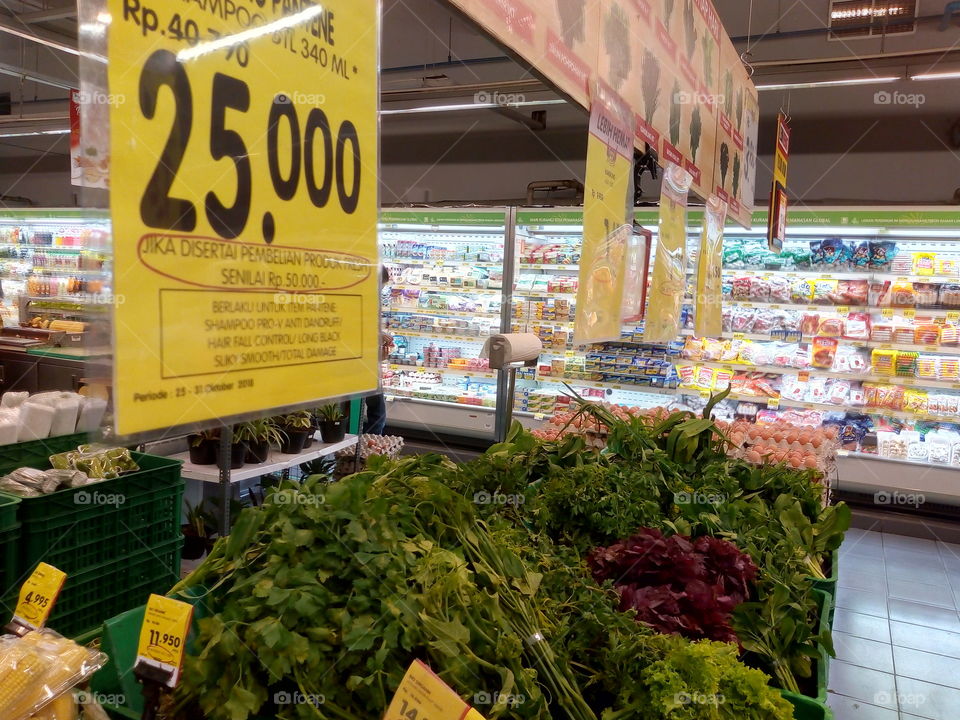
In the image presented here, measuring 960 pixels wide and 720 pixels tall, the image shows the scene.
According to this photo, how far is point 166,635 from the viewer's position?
38.4 inches

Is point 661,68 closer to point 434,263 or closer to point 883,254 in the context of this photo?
point 883,254

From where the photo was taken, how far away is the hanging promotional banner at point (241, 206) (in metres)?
0.69

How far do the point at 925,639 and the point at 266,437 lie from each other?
3.85 m

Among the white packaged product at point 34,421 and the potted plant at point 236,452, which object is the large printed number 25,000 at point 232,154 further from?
the potted plant at point 236,452

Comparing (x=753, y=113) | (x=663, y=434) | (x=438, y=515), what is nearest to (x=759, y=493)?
(x=663, y=434)

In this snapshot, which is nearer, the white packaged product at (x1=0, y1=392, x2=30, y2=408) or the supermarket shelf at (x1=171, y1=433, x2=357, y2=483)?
the white packaged product at (x1=0, y1=392, x2=30, y2=408)

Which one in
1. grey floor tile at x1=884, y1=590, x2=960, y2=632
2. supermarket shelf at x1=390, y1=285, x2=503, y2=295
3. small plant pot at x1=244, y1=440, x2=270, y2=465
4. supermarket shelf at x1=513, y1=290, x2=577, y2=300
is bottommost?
grey floor tile at x1=884, y1=590, x2=960, y2=632

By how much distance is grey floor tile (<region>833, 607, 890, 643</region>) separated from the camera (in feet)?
12.5

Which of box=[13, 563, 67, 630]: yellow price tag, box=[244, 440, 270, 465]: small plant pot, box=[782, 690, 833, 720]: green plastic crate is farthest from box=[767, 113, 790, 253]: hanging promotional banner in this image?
box=[13, 563, 67, 630]: yellow price tag

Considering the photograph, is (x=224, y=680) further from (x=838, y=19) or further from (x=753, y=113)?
(x=838, y=19)

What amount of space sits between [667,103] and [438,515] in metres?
2.08

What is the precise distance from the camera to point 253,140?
32.5 inches

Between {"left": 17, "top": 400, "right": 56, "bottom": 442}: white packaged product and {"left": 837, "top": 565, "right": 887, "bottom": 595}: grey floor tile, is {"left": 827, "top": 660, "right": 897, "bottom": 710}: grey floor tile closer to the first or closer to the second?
{"left": 837, "top": 565, "right": 887, "bottom": 595}: grey floor tile

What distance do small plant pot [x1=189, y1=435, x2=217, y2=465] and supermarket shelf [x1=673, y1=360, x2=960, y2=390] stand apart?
4132 millimetres
